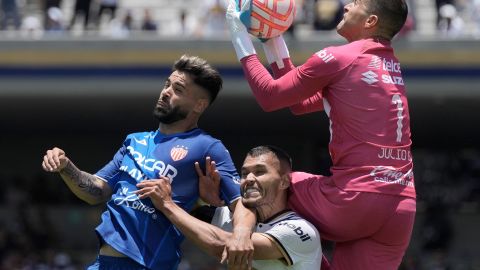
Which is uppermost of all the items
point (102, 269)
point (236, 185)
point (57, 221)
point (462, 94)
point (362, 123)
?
point (362, 123)

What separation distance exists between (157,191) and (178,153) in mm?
341

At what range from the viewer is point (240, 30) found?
571cm

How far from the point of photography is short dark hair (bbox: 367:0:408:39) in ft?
18.1

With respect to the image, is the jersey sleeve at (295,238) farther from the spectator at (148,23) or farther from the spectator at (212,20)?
the spectator at (148,23)

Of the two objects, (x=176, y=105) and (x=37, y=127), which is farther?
(x=37, y=127)

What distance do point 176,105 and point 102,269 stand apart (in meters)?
0.93

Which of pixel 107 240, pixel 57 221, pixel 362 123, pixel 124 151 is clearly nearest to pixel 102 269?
pixel 107 240

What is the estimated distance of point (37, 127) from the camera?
21.1 m

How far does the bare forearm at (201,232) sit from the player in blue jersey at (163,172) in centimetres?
31

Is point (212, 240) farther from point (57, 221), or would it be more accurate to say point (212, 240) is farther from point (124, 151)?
point (57, 221)

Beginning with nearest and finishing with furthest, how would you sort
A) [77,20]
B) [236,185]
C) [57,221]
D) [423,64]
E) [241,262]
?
1. [241,262]
2. [236,185]
3. [423,64]
4. [77,20]
5. [57,221]

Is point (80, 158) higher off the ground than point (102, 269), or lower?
lower

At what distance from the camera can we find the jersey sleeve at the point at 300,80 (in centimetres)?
545

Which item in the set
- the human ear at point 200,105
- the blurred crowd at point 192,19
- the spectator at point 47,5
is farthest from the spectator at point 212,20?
the human ear at point 200,105
